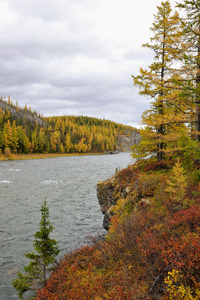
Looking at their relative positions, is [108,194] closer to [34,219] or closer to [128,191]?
[128,191]

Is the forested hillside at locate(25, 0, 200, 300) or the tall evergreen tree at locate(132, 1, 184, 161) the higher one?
the tall evergreen tree at locate(132, 1, 184, 161)

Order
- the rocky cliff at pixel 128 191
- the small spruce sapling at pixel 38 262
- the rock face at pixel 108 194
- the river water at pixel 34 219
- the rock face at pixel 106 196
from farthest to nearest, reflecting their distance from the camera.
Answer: the rock face at pixel 106 196
the rock face at pixel 108 194
the rocky cliff at pixel 128 191
the river water at pixel 34 219
the small spruce sapling at pixel 38 262

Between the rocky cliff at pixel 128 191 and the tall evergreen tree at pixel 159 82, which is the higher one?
the tall evergreen tree at pixel 159 82

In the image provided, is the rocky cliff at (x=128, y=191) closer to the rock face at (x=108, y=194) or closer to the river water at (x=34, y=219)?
the rock face at (x=108, y=194)

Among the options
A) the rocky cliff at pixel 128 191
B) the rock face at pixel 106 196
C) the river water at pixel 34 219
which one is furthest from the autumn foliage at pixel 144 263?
the rock face at pixel 106 196

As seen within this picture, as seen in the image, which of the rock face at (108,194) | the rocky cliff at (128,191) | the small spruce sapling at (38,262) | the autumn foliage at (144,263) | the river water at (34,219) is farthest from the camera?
the rock face at (108,194)

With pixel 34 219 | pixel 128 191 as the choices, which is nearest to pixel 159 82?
pixel 128 191

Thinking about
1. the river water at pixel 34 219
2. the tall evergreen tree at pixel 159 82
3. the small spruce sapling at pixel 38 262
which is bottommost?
the river water at pixel 34 219

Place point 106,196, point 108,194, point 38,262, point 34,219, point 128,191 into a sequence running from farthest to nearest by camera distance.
→ point 106,196
point 108,194
point 34,219
point 128,191
point 38,262

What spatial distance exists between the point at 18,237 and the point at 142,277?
10.4 meters

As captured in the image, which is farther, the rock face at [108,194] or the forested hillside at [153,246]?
the rock face at [108,194]

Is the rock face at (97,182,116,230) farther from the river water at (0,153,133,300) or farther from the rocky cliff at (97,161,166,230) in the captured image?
the river water at (0,153,133,300)

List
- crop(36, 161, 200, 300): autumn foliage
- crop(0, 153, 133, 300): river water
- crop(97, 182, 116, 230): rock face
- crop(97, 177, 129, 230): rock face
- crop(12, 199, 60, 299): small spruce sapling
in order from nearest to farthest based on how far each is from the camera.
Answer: crop(36, 161, 200, 300): autumn foliage, crop(12, 199, 60, 299): small spruce sapling, crop(0, 153, 133, 300): river water, crop(97, 177, 129, 230): rock face, crop(97, 182, 116, 230): rock face

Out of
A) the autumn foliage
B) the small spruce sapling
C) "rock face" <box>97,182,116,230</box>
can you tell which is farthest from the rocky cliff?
the small spruce sapling
